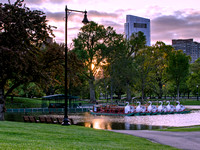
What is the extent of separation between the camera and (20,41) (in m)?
24.1

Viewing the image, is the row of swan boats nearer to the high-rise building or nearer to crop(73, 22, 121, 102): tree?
crop(73, 22, 121, 102): tree

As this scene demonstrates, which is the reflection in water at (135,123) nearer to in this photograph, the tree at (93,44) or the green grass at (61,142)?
the green grass at (61,142)

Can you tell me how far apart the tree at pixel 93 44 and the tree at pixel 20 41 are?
36618mm

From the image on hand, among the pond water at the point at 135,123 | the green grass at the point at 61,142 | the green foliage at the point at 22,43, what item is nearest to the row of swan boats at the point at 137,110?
the pond water at the point at 135,123

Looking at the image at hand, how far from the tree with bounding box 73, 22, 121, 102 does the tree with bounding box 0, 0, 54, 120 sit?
36.6 meters

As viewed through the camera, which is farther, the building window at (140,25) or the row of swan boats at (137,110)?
the building window at (140,25)

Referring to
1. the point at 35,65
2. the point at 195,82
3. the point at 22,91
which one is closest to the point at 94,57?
the point at 22,91

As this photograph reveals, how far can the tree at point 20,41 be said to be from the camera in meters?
22.4

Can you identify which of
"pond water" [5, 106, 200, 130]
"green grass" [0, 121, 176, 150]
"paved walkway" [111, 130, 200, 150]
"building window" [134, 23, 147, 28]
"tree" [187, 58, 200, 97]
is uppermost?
"building window" [134, 23, 147, 28]

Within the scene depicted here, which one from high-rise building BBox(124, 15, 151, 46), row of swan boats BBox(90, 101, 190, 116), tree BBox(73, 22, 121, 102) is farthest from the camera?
high-rise building BBox(124, 15, 151, 46)

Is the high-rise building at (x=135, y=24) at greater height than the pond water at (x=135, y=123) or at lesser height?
greater

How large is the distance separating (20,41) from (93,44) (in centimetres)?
4178

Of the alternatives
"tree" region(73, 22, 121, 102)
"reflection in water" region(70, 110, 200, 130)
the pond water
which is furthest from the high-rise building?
"reflection in water" region(70, 110, 200, 130)

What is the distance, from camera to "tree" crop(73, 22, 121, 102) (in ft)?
209
